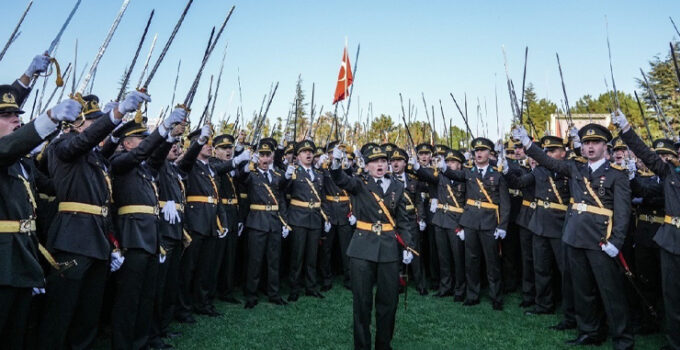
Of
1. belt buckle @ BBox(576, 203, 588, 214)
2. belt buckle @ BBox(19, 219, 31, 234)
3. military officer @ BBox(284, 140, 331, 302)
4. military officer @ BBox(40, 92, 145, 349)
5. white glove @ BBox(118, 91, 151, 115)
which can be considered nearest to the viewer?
belt buckle @ BBox(19, 219, 31, 234)

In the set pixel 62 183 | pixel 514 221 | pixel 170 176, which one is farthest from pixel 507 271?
pixel 62 183

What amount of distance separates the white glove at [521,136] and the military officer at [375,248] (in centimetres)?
181

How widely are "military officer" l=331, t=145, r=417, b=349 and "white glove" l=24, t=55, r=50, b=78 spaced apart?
9.81ft

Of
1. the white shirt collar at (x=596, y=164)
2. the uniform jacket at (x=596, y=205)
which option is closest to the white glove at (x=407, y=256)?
the uniform jacket at (x=596, y=205)

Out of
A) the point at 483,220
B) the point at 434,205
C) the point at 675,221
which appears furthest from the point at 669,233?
the point at 434,205

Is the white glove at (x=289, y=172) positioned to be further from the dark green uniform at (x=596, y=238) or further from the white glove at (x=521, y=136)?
the dark green uniform at (x=596, y=238)

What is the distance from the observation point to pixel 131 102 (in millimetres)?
3676

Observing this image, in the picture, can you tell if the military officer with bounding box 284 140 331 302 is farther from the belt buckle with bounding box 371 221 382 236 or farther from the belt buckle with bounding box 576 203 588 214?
the belt buckle with bounding box 576 203 588 214

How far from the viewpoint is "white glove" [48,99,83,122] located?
9.78ft

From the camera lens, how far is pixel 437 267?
385 inches

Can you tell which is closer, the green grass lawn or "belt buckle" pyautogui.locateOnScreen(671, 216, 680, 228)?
"belt buckle" pyautogui.locateOnScreen(671, 216, 680, 228)

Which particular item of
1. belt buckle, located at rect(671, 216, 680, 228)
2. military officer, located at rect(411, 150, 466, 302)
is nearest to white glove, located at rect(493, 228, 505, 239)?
military officer, located at rect(411, 150, 466, 302)

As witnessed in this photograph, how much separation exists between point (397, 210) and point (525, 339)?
8.54 ft

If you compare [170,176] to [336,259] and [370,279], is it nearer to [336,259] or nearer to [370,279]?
[370,279]
